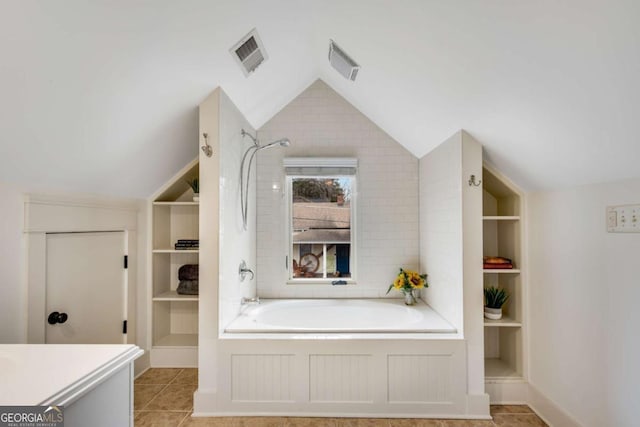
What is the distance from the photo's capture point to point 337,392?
2271 millimetres

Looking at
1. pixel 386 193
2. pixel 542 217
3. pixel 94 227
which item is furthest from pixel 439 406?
pixel 94 227

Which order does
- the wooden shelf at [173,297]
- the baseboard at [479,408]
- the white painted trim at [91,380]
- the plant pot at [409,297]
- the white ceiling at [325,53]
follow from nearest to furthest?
1. the white painted trim at [91,380]
2. the white ceiling at [325,53]
3. the baseboard at [479,408]
4. the wooden shelf at [173,297]
5. the plant pot at [409,297]

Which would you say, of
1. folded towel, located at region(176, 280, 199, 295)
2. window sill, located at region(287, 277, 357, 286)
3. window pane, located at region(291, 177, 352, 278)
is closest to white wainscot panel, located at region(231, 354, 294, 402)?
folded towel, located at region(176, 280, 199, 295)

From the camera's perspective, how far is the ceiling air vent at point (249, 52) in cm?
213

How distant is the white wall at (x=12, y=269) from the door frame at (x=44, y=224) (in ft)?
→ 0.13

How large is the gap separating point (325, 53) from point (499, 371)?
9.80ft

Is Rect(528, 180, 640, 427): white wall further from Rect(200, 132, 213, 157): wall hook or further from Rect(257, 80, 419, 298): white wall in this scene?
Rect(200, 132, 213, 157): wall hook

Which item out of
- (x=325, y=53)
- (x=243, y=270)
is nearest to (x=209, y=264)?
(x=243, y=270)

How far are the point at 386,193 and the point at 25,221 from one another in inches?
112

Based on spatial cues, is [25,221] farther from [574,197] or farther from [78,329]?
[574,197]

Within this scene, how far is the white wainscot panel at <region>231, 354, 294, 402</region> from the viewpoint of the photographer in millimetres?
2273

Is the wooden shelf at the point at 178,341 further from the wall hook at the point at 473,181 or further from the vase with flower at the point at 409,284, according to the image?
the wall hook at the point at 473,181

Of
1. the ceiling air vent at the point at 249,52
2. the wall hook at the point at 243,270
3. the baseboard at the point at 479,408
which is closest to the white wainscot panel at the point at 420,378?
the baseboard at the point at 479,408

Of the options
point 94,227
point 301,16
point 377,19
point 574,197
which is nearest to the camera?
point 377,19
